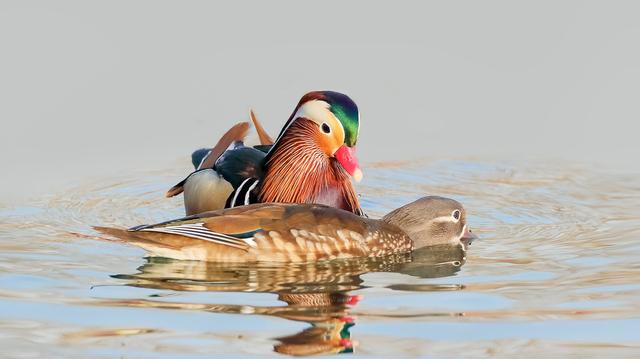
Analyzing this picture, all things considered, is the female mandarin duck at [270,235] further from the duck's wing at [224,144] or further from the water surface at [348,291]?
the duck's wing at [224,144]

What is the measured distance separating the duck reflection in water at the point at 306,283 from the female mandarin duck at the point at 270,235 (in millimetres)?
77

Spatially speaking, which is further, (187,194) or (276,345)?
(187,194)

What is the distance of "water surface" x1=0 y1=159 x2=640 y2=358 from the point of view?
6520 millimetres

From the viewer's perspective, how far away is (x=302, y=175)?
10109 millimetres

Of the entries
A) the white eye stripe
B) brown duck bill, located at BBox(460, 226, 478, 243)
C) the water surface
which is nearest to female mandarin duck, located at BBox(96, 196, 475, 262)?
the water surface

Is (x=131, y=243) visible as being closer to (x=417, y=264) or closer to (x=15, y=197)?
(x=417, y=264)

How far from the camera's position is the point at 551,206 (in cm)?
1071

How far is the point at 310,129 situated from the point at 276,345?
3.74 meters

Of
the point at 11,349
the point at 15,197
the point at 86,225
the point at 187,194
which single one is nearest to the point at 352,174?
the point at 187,194

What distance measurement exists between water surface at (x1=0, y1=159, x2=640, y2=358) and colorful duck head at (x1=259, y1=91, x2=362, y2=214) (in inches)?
39.2

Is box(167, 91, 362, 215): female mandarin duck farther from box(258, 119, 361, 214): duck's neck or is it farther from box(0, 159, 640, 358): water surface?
box(0, 159, 640, 358): water surface

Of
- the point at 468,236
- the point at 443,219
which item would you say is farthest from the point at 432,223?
the point at 468,236

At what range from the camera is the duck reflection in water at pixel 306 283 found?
6680 millimetres

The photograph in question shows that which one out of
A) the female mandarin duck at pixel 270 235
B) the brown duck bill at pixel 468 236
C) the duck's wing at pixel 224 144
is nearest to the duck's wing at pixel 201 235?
the female mandarin duck at pixel 270 235
